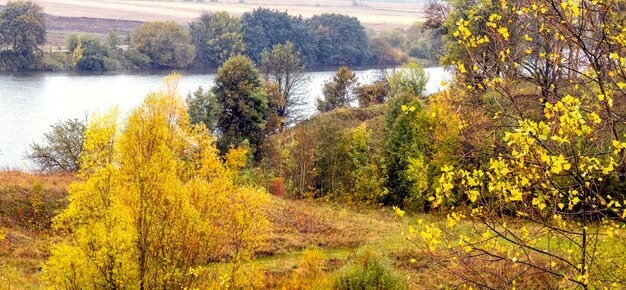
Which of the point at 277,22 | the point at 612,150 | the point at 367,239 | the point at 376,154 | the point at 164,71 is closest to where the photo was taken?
the point at 612,150

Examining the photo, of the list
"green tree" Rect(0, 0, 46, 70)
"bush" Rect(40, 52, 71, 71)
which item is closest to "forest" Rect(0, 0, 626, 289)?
"green tree" Rect(0, 0, 46, 70)

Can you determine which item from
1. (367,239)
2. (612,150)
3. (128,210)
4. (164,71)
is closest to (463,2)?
(367,239)

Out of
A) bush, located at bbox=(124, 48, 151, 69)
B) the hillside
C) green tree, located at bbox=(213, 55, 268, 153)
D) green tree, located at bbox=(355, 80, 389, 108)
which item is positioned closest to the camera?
the hillside

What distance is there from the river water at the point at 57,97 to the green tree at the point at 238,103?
20.7 ft

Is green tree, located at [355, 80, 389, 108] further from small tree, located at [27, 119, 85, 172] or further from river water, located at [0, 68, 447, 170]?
small tree, located at [27, 119, 85, 172]

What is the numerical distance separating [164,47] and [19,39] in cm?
2004

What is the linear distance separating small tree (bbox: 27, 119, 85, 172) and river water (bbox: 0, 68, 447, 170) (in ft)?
7.68

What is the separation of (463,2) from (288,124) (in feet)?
84.8

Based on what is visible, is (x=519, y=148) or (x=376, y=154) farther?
(x=376, y=154)

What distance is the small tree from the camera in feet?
128

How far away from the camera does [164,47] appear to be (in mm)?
92062

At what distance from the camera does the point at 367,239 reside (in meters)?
25.6

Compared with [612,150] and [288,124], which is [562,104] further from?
[288,124]

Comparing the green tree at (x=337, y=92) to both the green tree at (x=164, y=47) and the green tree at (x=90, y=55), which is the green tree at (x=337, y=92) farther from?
the green tree at (x=90, y=55)
